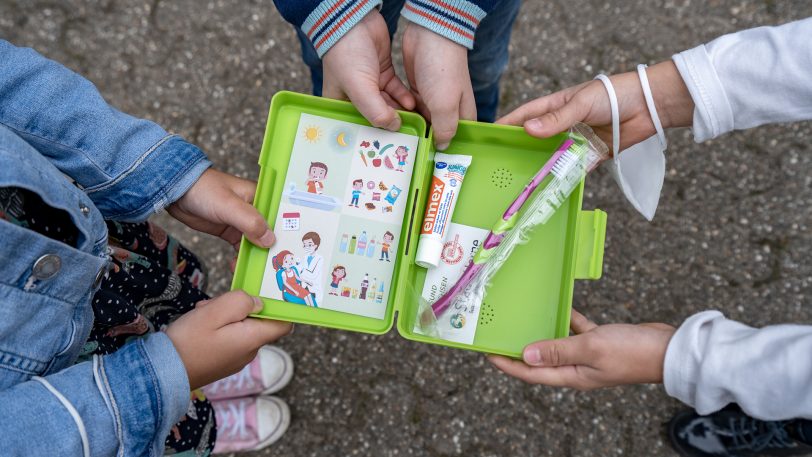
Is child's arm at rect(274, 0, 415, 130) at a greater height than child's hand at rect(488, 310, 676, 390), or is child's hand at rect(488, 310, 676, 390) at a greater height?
child's arm at rect(274, 0, 415, 130)

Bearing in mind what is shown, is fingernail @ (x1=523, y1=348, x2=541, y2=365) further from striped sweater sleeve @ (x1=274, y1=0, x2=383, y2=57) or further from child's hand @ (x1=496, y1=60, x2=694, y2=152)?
striped sweater sleeve @ (x1=274, y1=0, x2=383, y2=57)

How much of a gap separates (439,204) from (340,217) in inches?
5.6

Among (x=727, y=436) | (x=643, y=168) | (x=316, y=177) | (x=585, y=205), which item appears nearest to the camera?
(x=316, y=177)

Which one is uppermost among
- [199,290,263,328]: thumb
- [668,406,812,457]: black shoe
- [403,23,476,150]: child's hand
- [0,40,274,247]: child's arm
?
[403,23,476,150]: child's hand

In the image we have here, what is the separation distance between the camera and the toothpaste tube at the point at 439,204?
0.83 metres

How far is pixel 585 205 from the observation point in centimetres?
138

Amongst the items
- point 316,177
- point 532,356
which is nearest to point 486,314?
point 532,356

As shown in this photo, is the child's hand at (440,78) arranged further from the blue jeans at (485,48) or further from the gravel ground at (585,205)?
the gravel ground at (585,205)

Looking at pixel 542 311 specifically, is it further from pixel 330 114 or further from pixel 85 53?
pixel 85 53

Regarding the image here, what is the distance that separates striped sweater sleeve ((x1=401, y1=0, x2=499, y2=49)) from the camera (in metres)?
0.83

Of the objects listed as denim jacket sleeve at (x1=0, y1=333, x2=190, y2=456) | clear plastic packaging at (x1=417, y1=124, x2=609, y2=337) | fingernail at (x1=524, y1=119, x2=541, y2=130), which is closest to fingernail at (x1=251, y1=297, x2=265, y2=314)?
denim jacket sleeve at (x1=0, y1=333, x2=190, y2=456)

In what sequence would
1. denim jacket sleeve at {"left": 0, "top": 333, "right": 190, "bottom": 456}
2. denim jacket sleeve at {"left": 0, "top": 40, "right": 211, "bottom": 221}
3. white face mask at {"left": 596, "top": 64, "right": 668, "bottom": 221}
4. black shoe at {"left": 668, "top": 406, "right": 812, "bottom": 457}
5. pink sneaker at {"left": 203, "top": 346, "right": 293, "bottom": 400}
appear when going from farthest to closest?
pink sneaker at {"left": 203, "top": 346, "right": 293, "bottom": 400}
black shoe at {"left": 668, "top": 406, "right": 812, "bottom": 457}
white face mask at {"left": 596, "top": 64, "right": 668, "bottom": 221}
denim jacket sleeve at {"left": 0, "top": 40, "right": 211, "bottom": 221}
denim jacket sleeve at {"left": 0, "top": 333, "right": 190, "bottom": 456}

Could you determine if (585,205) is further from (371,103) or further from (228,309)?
(228,309)

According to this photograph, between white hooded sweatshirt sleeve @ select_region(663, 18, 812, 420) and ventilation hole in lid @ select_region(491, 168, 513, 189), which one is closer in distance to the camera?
white hooded sweatshirt sleeve @ select_region(663, 18, 812, 420)
